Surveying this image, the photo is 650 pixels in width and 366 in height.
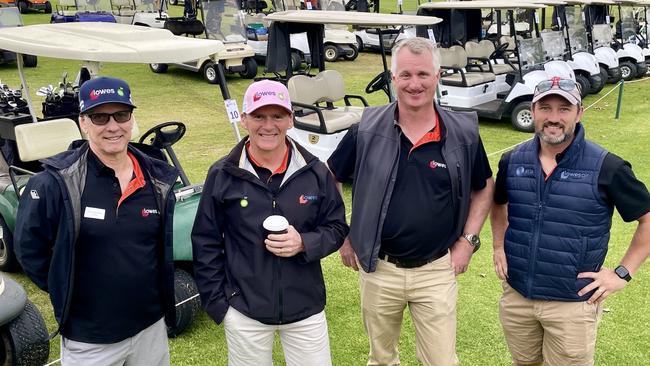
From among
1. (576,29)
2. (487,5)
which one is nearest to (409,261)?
(487,5)

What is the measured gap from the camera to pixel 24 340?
3057 mm

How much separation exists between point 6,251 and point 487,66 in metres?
8.22

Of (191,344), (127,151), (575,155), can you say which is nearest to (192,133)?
(191,344)

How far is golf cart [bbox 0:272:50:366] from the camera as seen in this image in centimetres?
299

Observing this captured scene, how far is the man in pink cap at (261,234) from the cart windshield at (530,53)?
755 cm

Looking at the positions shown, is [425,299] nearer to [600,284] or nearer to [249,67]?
[600,284]

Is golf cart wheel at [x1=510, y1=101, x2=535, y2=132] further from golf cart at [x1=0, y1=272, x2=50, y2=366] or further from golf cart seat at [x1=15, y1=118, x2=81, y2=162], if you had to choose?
golf cart at [x1=0, y1=272, x2=50, y2=366]

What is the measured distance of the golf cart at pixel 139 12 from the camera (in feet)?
49.2

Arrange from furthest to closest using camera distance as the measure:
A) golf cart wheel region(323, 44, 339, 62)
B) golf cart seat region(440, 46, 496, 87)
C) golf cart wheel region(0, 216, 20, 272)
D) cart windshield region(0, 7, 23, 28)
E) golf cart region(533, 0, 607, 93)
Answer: golf cart wheel region(323, 44, 339, 62), cart windshield region(0, 7, 23, 28), golf cart region(533, 0, 607, 93), golf cart seat region(440, 46, 496, 87), golf cart wheel region(0, 216, 20, 272)

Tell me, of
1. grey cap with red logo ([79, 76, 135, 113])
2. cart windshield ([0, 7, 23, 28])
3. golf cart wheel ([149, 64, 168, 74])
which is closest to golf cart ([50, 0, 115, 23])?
cart windshield ([0, 7, 23, 28])

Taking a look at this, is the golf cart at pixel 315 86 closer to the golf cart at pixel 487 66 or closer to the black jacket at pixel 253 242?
the golf cart at pixel 487 66

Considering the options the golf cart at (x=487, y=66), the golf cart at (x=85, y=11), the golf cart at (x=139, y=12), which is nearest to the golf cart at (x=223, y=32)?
the golf cart at (x=139, y=12)

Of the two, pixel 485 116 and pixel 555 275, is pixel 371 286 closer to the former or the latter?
pixel 555 275

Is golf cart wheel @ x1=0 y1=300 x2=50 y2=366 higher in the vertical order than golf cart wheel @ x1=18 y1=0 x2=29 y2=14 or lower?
lower
